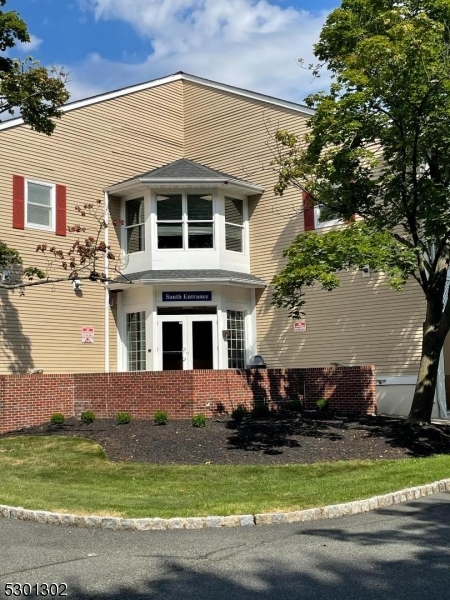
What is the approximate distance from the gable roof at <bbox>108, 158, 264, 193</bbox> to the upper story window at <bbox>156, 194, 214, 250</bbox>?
68 centimetres

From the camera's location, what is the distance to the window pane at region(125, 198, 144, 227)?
21.0 metres

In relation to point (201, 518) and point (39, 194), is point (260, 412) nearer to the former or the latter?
point (201, 518)

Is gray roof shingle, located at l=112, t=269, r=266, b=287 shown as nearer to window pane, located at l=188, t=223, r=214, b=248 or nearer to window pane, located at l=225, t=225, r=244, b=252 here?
window pane, located at l=188, t=223, r=214, b=248

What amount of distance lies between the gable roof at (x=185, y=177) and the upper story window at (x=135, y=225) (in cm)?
80

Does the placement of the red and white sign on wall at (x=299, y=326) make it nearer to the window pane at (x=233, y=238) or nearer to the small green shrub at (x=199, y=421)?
the window pane at (x=233, y=238)

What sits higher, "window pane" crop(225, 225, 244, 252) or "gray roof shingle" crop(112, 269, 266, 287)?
"window pane" crop(225, 225, 244, 252)

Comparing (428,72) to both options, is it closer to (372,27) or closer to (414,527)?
(372,27)

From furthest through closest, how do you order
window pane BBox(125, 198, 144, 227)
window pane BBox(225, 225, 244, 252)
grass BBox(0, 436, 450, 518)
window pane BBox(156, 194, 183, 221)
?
window pane BBox(225, 225, 244, 252) → window pane BBox(125, 198, 144, 227) → window pane BBox(156, 194, 183, 221) → grass BBox(0, 436, 450, 518)

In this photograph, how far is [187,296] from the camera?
792 inches

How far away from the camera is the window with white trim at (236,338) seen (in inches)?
813

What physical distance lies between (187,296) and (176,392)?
4858mm

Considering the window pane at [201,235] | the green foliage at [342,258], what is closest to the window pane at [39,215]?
the window pane at [201,235]

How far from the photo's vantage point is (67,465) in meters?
12.4

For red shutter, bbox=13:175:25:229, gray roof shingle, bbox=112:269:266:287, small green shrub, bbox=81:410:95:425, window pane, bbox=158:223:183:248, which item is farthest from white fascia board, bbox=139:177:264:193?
small green shrub, bbox=81:410:95:425
